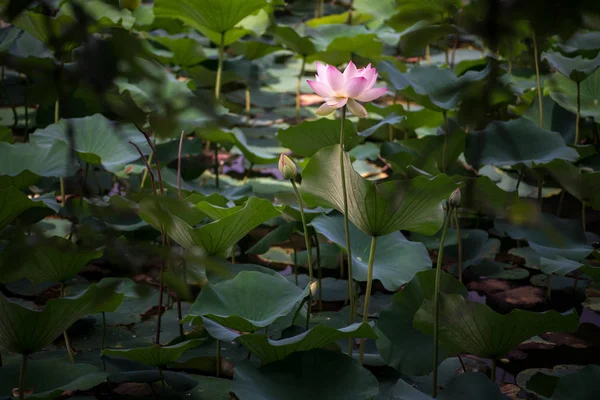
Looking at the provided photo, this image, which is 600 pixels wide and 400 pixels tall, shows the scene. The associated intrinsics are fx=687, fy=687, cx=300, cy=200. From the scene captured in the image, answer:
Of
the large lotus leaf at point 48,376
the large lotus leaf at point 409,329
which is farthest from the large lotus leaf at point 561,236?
the large lotus leaf at point 48,376

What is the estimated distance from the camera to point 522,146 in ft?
5.03

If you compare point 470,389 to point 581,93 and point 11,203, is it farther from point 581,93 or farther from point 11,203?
point 581,93

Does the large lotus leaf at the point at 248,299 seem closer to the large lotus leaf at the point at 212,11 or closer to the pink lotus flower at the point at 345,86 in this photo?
the pink lotus flower at the point at 345,86

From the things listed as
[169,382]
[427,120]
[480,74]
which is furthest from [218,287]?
[427,120]

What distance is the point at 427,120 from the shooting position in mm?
1967

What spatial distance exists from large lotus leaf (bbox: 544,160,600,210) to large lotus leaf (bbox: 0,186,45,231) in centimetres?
98

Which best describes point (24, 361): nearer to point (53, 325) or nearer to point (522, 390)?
point (53, 325)

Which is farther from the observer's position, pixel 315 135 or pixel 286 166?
pixel 315 135

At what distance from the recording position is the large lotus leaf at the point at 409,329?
1.05m

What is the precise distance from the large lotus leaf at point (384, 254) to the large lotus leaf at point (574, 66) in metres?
0.59

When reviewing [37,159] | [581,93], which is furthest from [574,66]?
[37,159]

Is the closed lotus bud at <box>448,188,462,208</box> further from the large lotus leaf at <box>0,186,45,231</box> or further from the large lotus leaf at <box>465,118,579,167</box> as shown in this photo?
the large lotus leaf at <box>0,186,45,231</box>

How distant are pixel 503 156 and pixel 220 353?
0.75m

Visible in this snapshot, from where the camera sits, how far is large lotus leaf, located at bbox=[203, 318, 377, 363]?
92 cm
